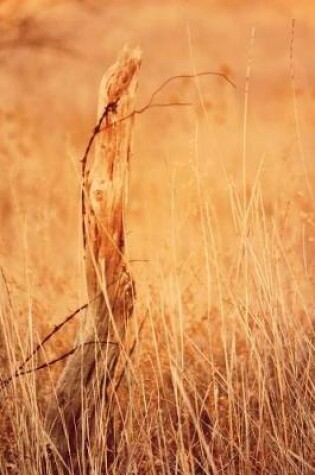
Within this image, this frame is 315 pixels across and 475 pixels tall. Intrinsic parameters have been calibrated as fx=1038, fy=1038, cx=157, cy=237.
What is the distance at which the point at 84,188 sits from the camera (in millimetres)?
2438

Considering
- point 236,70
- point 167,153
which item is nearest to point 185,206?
point 167,153

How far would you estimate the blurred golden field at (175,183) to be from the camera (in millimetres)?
2467

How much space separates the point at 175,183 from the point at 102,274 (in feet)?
1.45

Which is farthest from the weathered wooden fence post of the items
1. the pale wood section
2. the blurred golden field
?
the pale wood section

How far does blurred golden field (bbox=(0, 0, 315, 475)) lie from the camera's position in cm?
247

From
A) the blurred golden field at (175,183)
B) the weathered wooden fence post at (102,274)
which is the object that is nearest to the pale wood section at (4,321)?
the blurred golden field at (175,183)

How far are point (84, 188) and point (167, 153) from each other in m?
0.47

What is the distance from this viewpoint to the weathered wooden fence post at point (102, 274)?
7.84ft

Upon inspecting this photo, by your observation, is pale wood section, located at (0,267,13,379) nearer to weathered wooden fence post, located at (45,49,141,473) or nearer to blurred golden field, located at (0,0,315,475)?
blurred golden field, located at (0,0,315,475)

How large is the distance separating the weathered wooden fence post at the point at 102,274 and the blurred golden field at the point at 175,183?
59mm

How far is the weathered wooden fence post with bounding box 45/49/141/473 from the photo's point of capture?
2.39 meters

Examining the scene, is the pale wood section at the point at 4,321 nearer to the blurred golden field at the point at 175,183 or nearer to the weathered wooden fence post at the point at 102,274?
the blurred golden field at the point at 175,183

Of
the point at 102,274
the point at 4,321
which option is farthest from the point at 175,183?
the point at 4,321

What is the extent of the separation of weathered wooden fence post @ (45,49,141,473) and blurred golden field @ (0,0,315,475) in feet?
0.19
